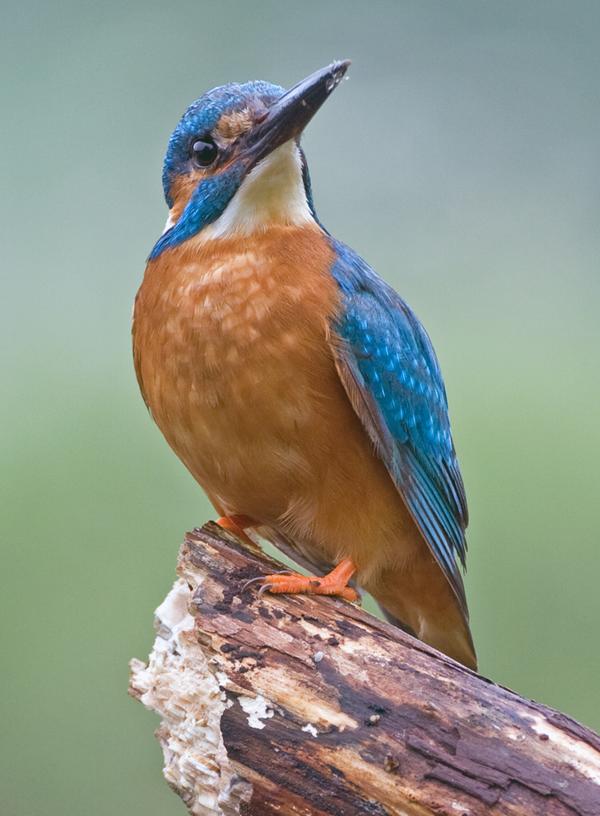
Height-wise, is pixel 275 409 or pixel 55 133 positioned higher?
pixel 55 133

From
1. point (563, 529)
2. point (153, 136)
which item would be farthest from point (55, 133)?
point (563, 529)

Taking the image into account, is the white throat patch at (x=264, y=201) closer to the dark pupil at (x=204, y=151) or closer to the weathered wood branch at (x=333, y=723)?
the dark pupil at (x=204, y=151)

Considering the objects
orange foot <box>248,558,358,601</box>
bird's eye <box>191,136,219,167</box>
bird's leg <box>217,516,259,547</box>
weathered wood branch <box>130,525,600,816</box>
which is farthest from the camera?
bird's leg <box>217,516,259,547</box>

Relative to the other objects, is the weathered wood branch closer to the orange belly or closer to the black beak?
the orange belly

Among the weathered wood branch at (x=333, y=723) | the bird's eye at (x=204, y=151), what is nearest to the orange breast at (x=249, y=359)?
the bird's eye at (x=204, y=151)

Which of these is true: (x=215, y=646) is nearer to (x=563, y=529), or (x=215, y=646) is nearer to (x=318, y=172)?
(x=563, y=529)

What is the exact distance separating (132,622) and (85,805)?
2.85 feet

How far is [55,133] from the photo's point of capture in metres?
7.10

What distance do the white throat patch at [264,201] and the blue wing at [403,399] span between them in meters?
0.22

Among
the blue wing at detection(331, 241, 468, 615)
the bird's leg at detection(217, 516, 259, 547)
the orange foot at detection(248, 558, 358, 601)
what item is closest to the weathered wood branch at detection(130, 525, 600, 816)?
the orange foot at detection(248, 558, 358, 601)

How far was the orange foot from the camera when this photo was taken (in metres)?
3.42

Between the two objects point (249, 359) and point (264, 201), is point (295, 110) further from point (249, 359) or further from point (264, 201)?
point (249, 359)

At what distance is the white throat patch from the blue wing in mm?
222

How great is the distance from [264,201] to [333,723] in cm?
165
